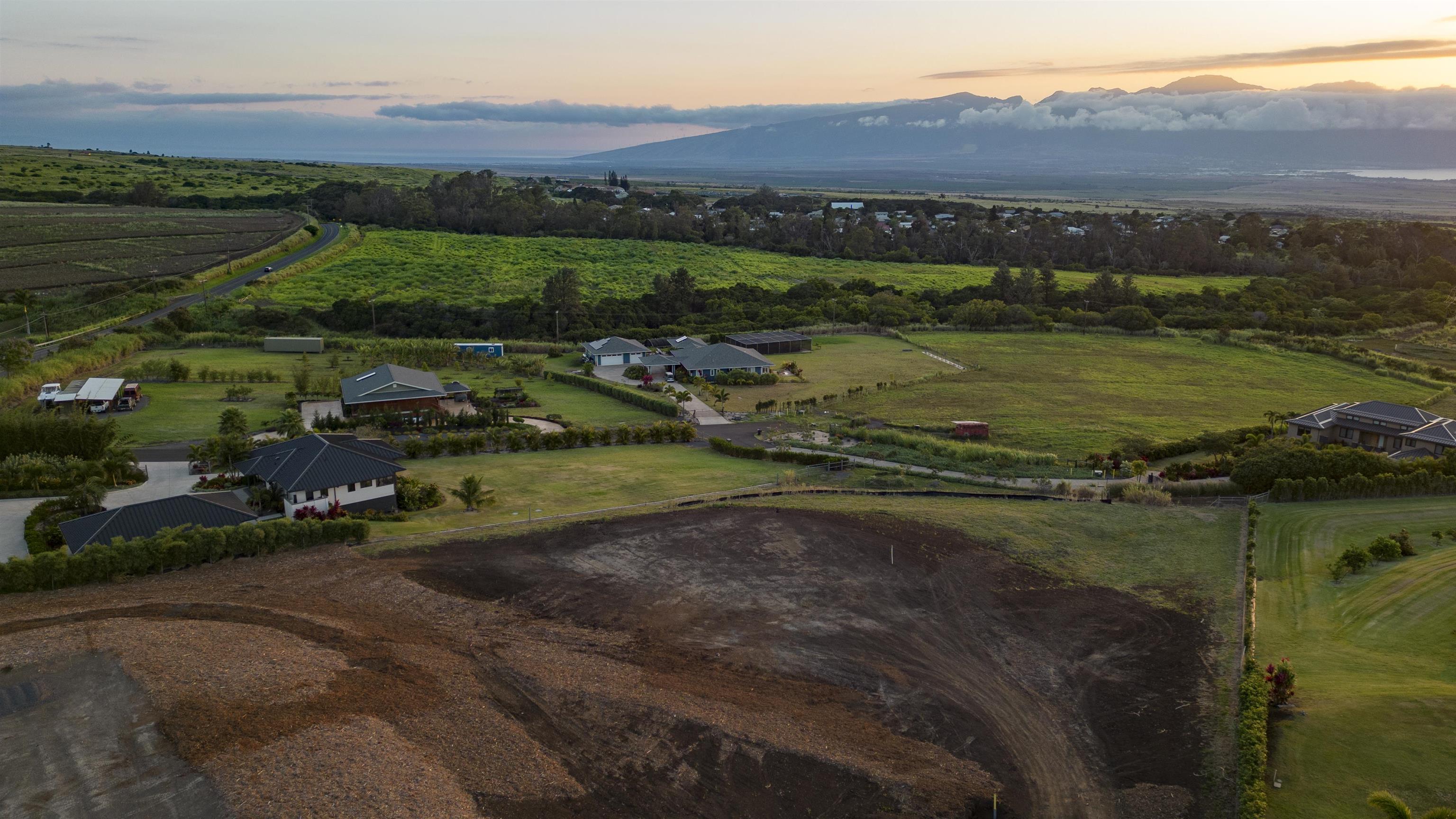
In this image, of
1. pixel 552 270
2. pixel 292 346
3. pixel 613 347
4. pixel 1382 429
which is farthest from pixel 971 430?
pixel 552 270

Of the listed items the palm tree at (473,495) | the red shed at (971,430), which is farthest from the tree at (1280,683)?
the red shed at (971,430)

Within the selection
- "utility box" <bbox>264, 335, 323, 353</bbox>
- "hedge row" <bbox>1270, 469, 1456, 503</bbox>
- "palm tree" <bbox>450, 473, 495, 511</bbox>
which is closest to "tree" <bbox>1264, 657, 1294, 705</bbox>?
"hedge row" <bbox>1270, 469, 1456, 503</bbox>

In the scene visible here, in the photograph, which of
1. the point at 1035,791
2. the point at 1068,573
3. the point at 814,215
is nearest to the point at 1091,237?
the point at 814,215

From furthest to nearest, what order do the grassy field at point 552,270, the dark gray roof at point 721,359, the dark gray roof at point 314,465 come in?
the grassy field at point 552,270 → the dark gray roof at point 721,359 → the dark gray roof at point 314,465

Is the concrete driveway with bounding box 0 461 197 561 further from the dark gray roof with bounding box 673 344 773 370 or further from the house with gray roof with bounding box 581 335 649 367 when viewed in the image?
the dark gray roof with bounding box 673 344 773 370

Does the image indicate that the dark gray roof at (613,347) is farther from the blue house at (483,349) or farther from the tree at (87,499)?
the tree at (87,499)

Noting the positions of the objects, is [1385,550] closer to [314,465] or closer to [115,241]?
[314,465]

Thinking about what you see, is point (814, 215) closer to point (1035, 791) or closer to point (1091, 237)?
point (1091, 237)
